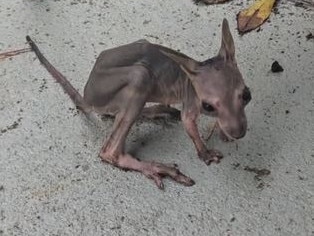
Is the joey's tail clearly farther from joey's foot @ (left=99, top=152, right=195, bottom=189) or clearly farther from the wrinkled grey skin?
joey's foot @ (left=99, top=152, right=195, bottom=189)

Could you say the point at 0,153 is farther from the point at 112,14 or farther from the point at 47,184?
the point at 112,14

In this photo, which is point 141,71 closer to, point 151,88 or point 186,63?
point 151,88

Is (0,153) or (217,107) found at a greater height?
(217,107)

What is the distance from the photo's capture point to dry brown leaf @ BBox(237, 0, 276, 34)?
2.74m

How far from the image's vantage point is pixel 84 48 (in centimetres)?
277

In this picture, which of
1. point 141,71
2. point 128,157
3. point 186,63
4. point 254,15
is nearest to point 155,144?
point 128,157

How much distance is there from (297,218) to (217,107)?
0.42 metres

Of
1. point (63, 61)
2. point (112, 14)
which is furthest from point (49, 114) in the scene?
point (112, 14)

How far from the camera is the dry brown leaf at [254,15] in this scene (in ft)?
8.99

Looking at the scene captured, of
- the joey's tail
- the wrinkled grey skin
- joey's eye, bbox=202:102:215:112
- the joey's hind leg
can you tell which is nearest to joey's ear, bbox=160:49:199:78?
the wrinkled grey skin

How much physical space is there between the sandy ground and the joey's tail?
33 mm

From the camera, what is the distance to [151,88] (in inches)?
83.5

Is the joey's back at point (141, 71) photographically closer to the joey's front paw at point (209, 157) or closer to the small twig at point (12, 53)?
the joey's front paw at point (209, 157)

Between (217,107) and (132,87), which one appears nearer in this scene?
(217,107)
